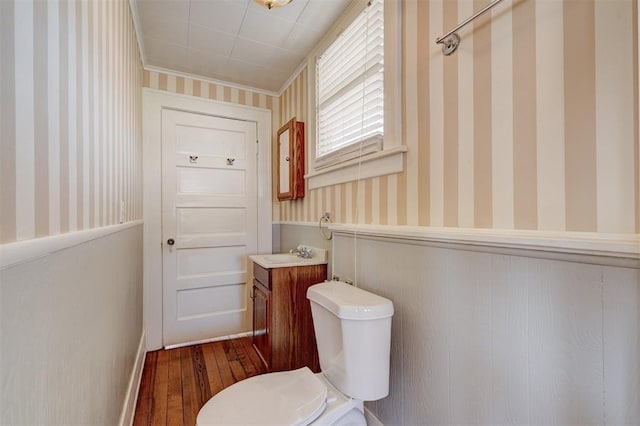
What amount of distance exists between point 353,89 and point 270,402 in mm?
1626

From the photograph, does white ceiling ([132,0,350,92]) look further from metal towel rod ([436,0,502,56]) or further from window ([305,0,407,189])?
metal towel rod ([436,0,502,56])

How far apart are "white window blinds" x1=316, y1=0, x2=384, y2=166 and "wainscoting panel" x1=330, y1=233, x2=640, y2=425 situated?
0.69 metres

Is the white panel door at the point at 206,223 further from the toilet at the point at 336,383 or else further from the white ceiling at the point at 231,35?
the toilet at the point at 336,383

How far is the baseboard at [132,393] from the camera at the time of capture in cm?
139

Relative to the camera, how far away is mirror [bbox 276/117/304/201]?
7.65 feet

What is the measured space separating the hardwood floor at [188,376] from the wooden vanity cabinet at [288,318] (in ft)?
1.07

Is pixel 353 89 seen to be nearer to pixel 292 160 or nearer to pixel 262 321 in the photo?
pixel 292 160

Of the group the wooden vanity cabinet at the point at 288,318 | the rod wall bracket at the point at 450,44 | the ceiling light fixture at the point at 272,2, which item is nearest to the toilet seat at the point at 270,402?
the wooden vanity cabinet at the point at 288,318

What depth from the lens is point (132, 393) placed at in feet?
5.26

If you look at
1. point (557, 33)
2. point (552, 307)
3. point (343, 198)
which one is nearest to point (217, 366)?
point (343, 198)

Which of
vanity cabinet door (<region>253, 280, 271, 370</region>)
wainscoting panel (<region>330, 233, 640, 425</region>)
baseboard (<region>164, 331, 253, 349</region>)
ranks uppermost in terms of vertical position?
wainscoting panel (<region>330, 233, 640, 425</region>)

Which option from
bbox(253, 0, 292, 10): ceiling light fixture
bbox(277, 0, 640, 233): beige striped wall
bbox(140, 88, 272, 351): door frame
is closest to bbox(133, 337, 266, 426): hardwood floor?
bbox(140, 88, 272, 351): door frame

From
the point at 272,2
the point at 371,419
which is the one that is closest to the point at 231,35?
the point at 272,2

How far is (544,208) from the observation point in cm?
82
